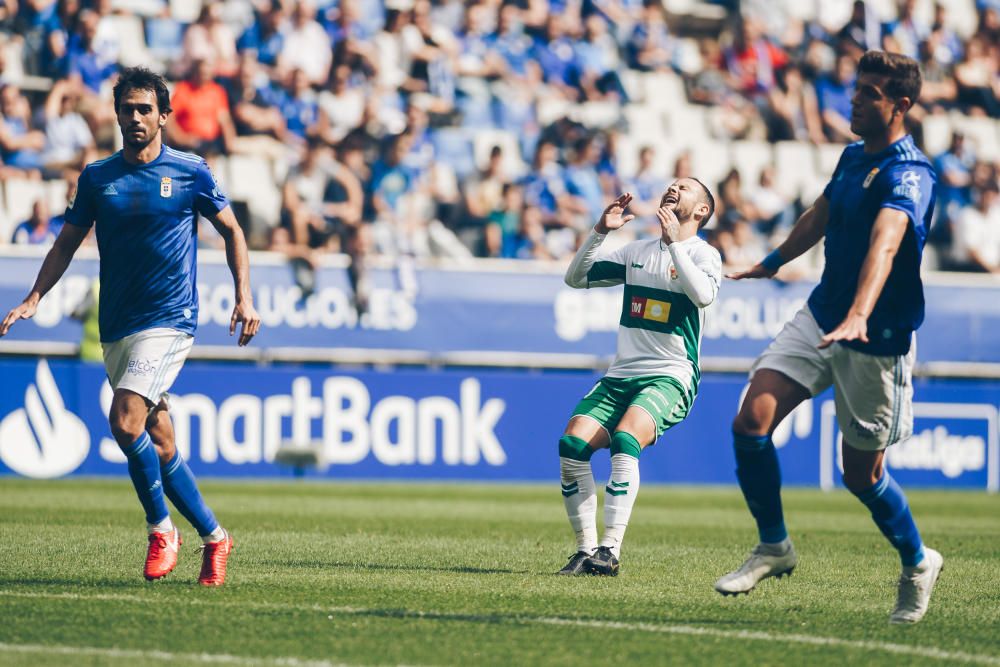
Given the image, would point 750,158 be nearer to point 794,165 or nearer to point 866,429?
point 794,165

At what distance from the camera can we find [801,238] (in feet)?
23.8

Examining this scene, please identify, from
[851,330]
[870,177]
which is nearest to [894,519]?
[851,330]

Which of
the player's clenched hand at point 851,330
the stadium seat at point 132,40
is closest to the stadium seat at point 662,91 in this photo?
the stadium seat at point 132,40

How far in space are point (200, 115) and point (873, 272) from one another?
14.3 metres

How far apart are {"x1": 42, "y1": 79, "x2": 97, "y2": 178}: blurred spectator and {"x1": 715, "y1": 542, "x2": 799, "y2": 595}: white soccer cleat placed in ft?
43.8

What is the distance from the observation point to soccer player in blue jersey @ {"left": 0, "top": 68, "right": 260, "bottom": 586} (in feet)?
25.1

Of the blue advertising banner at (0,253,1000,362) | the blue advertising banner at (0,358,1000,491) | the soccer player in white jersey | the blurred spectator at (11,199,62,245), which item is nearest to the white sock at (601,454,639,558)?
the soccer player in white jersey

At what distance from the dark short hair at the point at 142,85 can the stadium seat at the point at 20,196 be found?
11.6 metres

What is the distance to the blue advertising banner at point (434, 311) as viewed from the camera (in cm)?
1789

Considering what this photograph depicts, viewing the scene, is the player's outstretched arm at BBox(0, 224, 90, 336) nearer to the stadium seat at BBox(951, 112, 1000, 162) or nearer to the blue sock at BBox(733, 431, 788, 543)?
the blue sock at BBox(733, 431, 788, 543)

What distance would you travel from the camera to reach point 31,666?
5.34 metres

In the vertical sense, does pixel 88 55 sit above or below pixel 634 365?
above

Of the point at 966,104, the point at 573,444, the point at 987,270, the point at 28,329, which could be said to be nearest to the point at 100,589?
the point at 573,444

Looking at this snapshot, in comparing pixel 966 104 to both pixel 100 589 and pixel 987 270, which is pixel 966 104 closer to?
pixel 987 270
